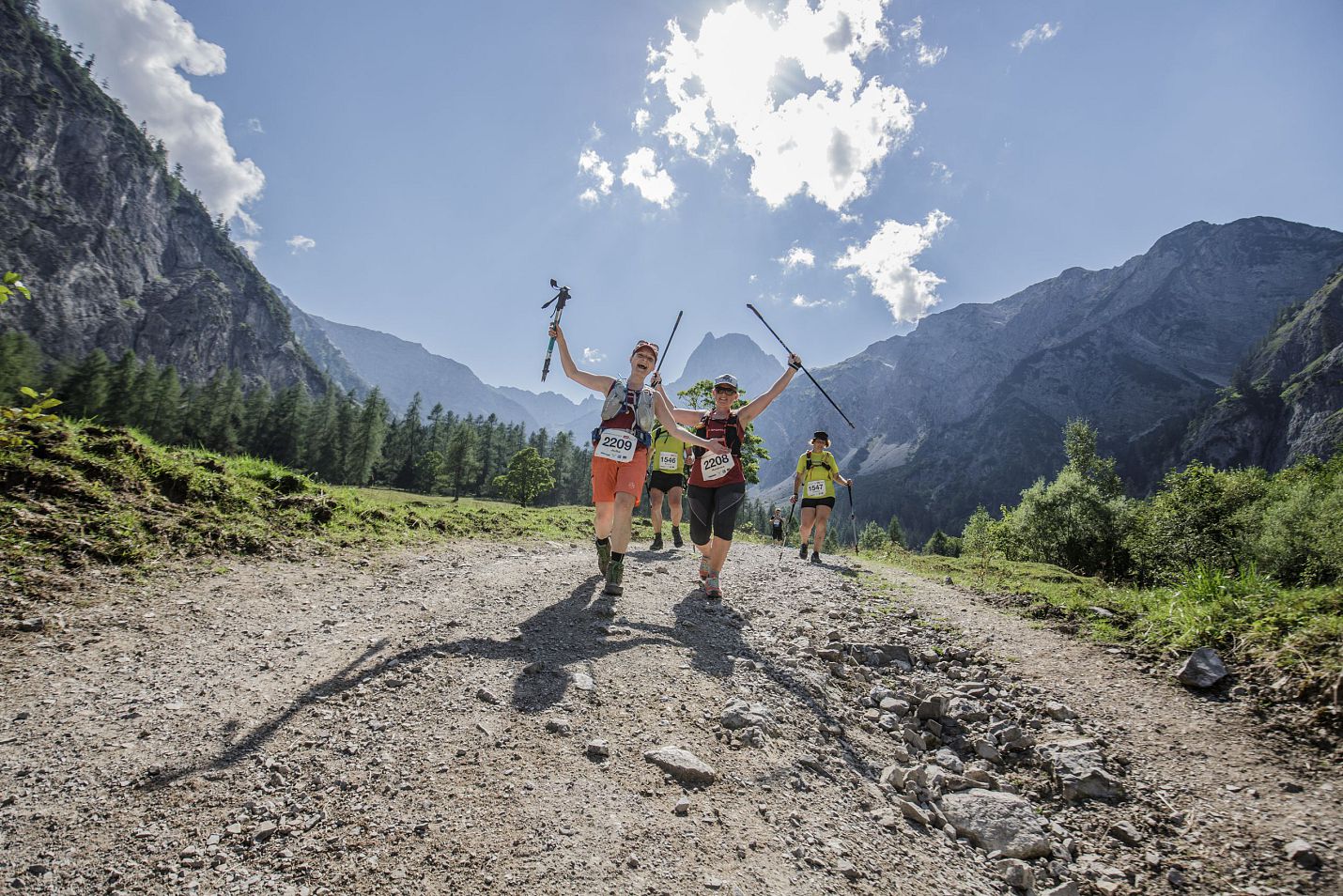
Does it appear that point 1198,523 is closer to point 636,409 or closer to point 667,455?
point 667,455

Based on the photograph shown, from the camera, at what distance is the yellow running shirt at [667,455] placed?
41.0 feet

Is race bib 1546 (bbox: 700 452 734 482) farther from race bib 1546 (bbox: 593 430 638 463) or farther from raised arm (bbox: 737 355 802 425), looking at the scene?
race bib 1546 (bbox: 593 430 638 463)

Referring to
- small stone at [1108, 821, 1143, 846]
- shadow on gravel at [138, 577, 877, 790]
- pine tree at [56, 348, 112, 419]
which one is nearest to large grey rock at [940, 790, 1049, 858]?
small stone at [1108, 821, 1143, 846]

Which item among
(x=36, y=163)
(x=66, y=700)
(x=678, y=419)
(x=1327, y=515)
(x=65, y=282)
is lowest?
(x=66, y=700)

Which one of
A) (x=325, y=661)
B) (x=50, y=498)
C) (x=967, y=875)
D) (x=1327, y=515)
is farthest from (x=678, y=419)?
(x=1327, y=515)

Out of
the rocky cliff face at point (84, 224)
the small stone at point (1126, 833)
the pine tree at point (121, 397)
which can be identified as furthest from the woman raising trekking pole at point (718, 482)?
the rocky cliff face at point (84, 224)

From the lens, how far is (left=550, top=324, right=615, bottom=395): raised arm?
777 centimetres

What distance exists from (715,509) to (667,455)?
16.3ft

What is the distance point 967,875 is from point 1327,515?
3447 centimetres

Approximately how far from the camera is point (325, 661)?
174 inches

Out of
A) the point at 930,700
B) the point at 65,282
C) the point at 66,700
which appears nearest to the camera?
the point at 66,700

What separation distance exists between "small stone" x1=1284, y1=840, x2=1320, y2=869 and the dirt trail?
0.06 meters

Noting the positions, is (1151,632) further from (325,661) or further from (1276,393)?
(1276,393)

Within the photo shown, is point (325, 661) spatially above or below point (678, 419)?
below
